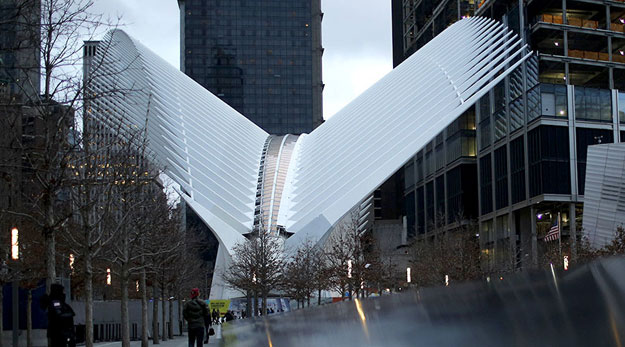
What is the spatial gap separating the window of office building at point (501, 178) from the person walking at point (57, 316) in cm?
6882

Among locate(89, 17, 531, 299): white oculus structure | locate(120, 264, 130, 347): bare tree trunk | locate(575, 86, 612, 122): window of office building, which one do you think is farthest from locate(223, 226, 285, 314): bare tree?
locate(575, 86, 612, 122): window of office building

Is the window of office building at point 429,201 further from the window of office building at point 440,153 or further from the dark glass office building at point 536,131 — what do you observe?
the window of office building at point 440,153

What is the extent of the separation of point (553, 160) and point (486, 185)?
1499cm

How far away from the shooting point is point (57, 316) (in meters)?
15.4

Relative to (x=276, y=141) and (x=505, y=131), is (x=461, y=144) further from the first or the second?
(x=276, y=141)

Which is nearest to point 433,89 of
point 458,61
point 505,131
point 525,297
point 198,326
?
point 458,61

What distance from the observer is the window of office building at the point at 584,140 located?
240 feet

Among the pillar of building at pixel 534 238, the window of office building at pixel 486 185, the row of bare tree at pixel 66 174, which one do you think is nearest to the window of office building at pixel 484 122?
the window of office building at pixel 486 185

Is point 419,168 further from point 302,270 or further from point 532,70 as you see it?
point 302,270

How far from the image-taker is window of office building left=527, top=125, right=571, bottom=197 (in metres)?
72.0

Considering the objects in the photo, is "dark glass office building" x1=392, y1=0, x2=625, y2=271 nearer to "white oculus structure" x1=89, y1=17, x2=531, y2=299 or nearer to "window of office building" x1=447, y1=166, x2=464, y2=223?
"window of office building" x1=447, y1=166, x2=464, y2=223

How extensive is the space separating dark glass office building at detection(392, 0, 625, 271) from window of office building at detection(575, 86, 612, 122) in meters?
0.09

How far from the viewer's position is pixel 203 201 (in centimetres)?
5462

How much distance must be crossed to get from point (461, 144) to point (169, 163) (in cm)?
4939
